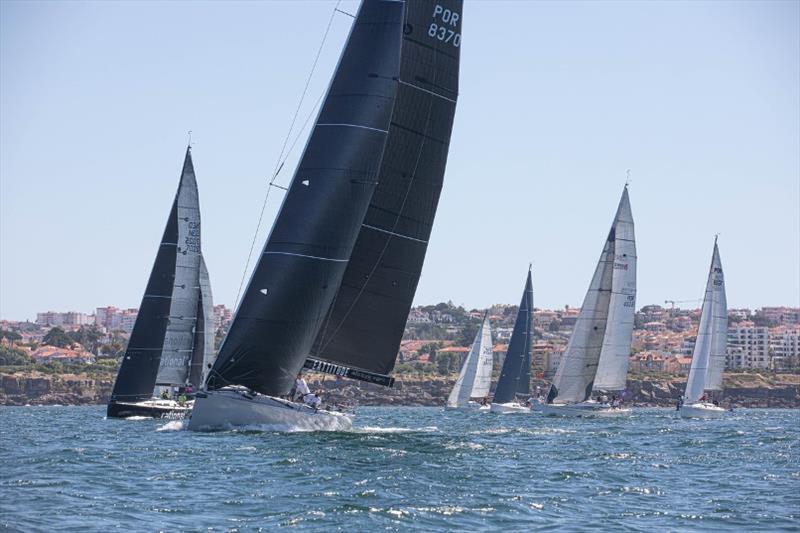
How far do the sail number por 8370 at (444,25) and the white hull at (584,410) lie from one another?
31631mm

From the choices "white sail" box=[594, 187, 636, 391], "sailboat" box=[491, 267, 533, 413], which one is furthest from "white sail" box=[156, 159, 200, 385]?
"sailboat" box=[491, 267, 533, 413]

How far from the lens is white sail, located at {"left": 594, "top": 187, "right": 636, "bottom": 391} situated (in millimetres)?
62875

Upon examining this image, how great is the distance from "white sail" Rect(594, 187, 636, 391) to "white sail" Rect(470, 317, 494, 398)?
1825cm

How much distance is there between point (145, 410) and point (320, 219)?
17.0m

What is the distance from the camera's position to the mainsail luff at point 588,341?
6316cm

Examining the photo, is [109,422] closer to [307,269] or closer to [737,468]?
[307,269]

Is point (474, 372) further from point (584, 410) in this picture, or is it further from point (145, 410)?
point (145, 410)

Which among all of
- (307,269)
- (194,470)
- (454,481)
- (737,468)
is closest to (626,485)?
(454,481)

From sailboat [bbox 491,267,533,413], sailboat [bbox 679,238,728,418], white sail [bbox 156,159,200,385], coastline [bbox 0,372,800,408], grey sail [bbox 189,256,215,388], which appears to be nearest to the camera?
white sail [bbox 156,159,200,385]

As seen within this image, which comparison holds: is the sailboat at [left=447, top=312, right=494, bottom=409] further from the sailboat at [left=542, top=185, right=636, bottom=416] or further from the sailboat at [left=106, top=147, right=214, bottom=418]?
the sailboat at [left=106, top=147, right=214, bottom=418]

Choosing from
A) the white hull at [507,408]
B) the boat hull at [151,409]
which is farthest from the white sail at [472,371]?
the boat hull at [151,409]

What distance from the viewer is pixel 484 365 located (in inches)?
3376

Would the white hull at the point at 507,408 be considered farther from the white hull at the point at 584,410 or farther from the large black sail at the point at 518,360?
the white hull at the point at 584,410

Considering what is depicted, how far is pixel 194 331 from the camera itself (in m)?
49.8
